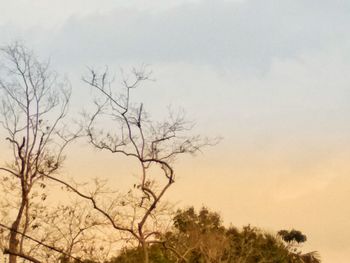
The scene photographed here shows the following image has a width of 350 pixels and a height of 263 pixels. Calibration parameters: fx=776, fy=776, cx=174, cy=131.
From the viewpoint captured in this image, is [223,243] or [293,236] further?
[293,236]

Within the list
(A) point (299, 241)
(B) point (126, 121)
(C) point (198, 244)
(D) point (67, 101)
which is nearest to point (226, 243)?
(C) point (198, 244)

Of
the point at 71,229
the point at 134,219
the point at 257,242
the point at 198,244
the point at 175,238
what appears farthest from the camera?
the point at 257,242

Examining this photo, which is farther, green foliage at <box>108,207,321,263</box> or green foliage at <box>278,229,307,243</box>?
green foliage at <box>278,229,307,243</box>

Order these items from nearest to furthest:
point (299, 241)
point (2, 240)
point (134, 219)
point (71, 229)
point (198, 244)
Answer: point (134, 219)
point (2, 240)
point (71, 229)
point (198, 244)
point (299, 241)

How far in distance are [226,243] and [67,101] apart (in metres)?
10.8

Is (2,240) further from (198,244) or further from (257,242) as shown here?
(257,242)

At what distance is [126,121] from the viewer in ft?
59.0

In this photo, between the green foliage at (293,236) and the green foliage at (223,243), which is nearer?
the green foliage at (223,243)

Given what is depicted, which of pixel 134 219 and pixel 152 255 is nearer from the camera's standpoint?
pixel 134 219

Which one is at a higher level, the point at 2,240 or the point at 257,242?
the point at 257,242

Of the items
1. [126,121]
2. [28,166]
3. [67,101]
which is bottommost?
[126,121]

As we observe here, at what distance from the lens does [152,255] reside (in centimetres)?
2645

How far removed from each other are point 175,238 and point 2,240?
6408 mm

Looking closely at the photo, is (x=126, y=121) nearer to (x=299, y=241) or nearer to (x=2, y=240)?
(x=2, y=240)
